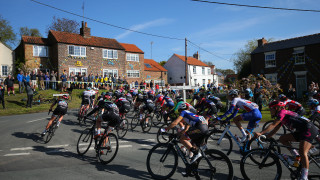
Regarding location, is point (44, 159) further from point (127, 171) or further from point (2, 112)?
point (2, 112)

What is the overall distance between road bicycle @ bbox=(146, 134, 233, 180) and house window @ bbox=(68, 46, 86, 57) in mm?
29105

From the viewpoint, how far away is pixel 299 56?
28359mm

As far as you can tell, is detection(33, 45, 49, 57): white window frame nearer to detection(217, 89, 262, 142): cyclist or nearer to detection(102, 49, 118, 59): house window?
detection(102, 49, 118, 59): house window

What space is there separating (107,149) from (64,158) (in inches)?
64.4

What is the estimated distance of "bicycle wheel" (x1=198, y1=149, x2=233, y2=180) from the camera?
438 cm

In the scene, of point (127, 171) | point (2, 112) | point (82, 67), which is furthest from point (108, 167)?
point (82, 67)

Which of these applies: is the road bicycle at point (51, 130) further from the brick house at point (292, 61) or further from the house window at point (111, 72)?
the brick house at point (292, 61)

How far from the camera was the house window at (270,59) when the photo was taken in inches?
1210

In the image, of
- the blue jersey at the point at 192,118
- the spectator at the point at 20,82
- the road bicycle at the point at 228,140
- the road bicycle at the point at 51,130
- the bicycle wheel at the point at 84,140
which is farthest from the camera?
the spectator at the point at 20,82

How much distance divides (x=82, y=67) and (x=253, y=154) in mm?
30268

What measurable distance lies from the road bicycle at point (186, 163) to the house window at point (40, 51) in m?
30.4

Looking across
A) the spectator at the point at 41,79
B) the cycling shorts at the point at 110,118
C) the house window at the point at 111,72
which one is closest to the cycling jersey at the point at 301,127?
the cycling shorts at the point at 110,118

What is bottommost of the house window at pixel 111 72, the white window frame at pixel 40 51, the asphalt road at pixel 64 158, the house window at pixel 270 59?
the asphalt road at pixel 64 158

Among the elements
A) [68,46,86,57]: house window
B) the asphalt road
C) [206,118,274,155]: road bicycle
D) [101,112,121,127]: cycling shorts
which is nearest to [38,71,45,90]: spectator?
[68,46,86,57]: house window
